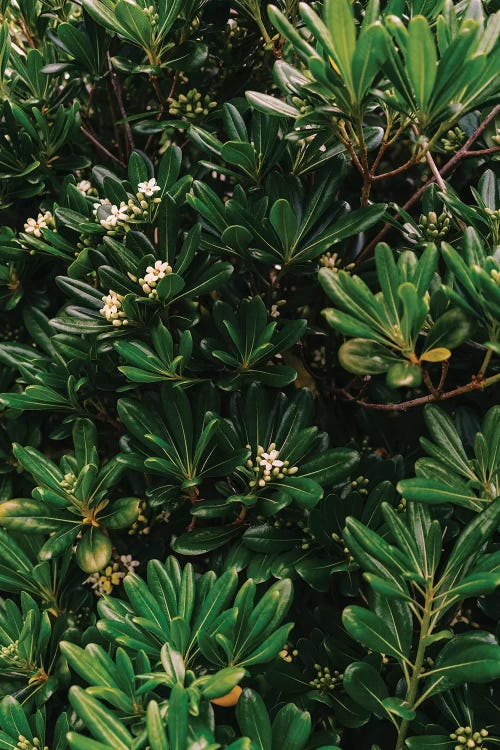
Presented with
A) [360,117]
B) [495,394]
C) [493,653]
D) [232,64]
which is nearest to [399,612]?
[493,653]

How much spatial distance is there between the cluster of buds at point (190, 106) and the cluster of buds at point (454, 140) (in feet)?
1.47

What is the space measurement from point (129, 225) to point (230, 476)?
0.46 meters

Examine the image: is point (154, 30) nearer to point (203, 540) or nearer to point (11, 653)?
point (203, 540)

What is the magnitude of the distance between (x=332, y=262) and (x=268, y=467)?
1.25 ft

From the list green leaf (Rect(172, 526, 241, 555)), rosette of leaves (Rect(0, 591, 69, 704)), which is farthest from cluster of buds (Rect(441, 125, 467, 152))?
rosette of leaves (Rect(0, 591, 69, 704))

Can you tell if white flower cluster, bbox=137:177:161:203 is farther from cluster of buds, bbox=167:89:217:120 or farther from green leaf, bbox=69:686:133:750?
green leaf, bbox=69:686:133:750

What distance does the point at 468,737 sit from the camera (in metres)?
1.03

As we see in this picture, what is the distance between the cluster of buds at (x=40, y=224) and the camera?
1363 mm

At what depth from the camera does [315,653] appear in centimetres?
117

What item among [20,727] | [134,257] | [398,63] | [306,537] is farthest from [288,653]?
[398,63]

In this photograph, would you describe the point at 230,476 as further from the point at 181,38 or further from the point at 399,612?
the point at 181,38

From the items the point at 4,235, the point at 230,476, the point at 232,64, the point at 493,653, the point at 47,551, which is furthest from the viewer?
the point at 232,64

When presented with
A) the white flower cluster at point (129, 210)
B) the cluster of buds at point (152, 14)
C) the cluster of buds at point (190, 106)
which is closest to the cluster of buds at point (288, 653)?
the white flower cluster at point (129, 210)

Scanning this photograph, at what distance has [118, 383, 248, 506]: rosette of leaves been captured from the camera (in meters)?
1.17
